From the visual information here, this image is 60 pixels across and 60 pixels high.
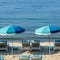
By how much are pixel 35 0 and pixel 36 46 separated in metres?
64.6

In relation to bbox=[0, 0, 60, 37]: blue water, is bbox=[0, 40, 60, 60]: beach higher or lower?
higher

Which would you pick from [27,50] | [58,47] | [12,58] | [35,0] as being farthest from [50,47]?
[35,0]

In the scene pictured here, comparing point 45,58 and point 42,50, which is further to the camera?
point 42,50

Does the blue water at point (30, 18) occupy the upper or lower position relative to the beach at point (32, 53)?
lower

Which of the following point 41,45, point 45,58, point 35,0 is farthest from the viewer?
point 35,0

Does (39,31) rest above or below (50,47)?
above

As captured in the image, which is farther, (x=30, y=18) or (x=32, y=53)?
(x=30, y=18)

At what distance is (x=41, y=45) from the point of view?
1470 centimetres

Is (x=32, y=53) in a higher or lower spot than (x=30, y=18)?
higher

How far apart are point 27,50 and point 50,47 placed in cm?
133

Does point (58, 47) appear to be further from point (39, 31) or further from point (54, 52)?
point (39, 31)

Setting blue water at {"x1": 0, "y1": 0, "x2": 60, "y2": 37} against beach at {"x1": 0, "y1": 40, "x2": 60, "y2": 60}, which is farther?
blue water at {"x1": 0, "y1": 0, "x2": 60, "y2": 37}

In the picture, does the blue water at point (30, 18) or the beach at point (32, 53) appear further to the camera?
the blue water at point (30, 18)

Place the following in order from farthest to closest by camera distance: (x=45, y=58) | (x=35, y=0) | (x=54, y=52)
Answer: (x=35, y=0)
(x=54, y=52)
(x=45, y=58)
